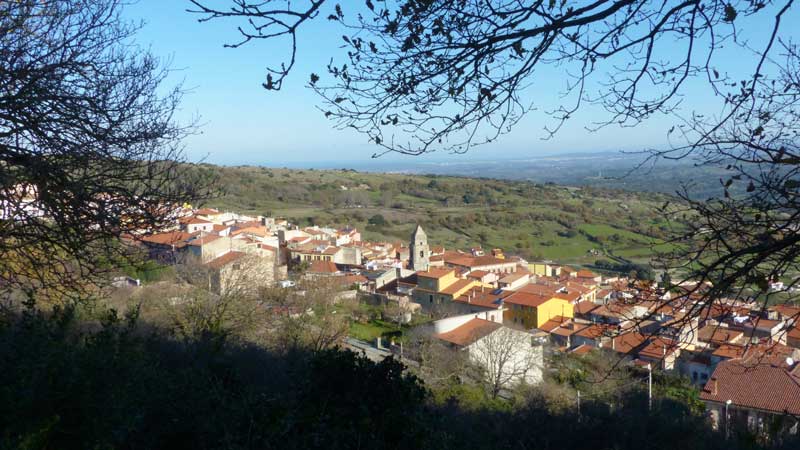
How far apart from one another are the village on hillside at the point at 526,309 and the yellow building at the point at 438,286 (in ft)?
0.18

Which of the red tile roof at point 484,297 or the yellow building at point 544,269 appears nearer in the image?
the red tile roof at point 484,297

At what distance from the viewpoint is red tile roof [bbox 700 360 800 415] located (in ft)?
36.9

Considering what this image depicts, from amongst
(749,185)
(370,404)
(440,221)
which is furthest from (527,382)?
(440,221)

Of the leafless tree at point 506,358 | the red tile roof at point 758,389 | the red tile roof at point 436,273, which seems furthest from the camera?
the red tile roof at point 436,273

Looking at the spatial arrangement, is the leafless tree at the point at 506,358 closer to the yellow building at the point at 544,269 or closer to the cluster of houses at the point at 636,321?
the cluster of houses at the point at 636,321

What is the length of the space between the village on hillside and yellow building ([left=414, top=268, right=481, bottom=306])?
0.18 ft

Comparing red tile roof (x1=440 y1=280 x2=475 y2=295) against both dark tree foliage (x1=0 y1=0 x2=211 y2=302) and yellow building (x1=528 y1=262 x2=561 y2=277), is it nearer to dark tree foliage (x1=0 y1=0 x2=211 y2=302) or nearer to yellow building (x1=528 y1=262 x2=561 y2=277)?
yellow building (x1=528 y1=262 x2=561 y2=277)

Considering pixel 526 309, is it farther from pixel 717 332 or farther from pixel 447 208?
pixel 447 208

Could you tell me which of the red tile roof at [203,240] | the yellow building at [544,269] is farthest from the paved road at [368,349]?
the yellow building at [544,269]

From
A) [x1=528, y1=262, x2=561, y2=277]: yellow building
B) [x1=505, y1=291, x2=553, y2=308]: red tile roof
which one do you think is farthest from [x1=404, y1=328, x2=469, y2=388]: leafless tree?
[x1=528, y1=262, x2=561, y2=277]: yellow building

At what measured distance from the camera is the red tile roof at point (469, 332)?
16891 mm

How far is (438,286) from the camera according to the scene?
2784cm

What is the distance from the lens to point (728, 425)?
32.0ft

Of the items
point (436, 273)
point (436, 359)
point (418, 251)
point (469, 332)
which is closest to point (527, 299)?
point (436, 273)
